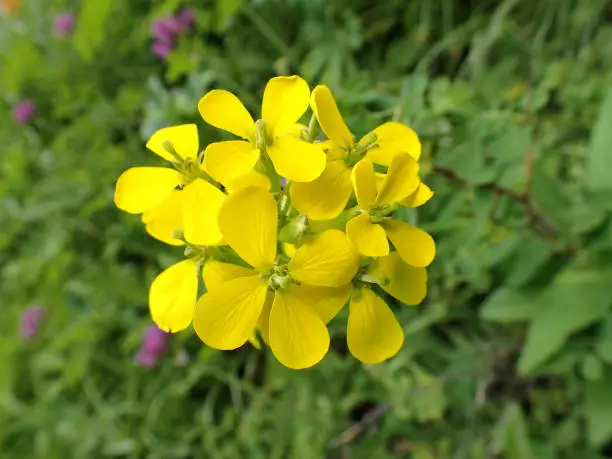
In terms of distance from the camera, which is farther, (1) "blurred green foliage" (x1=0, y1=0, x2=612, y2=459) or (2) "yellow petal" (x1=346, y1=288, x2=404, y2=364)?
(1) "blurred green foliage" (x1=0, y1=0, x2=612, y2=459)

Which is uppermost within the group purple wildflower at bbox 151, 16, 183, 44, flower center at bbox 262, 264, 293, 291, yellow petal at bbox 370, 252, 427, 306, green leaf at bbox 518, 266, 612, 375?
flower center at bbox 262, 264, 293, 291

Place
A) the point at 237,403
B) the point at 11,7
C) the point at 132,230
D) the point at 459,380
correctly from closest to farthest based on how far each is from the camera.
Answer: the point at 459,380 < the point at 237,403 < the point at 132,230 < the point at 11,7

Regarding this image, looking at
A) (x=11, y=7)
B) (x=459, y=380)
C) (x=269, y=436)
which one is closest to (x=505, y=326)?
(x=459, y=380)

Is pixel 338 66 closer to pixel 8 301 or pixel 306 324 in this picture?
pixel 306 324

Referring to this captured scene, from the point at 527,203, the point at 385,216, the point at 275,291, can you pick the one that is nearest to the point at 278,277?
the point at 275,291

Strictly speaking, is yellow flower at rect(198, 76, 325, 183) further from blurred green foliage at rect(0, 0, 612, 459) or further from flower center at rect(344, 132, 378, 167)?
blurred green foliage at rect(0, 0, 612, 459)

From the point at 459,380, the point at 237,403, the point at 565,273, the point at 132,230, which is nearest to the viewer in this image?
the point at 565,273

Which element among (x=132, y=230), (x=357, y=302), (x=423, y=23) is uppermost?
(x=357, y=302)

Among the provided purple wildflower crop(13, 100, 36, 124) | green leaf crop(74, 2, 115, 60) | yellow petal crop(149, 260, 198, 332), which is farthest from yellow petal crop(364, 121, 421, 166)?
purple wildflower crop(13, 100, 36, 124)
